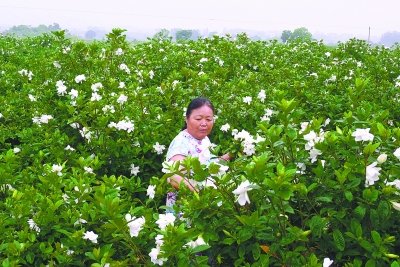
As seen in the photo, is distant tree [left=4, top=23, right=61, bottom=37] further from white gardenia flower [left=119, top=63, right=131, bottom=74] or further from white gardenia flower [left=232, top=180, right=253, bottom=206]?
white gardenia flower [left=232, top=180, right=253, bottom=206]

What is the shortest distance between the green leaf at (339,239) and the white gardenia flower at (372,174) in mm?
240

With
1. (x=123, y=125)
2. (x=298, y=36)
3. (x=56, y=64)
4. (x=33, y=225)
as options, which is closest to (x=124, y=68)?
(x=56, y=64)

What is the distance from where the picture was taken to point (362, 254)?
2102 millimetres

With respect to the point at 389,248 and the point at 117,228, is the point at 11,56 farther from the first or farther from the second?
the point at 389,248

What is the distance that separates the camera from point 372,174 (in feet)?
6.65

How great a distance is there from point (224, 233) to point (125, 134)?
6.90 feet

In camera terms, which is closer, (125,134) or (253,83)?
(125,134)

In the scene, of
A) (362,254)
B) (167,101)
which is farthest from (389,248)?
(167,101)

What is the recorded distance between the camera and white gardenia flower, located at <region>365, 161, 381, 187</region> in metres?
2.03

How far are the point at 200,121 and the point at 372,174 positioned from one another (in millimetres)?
1641

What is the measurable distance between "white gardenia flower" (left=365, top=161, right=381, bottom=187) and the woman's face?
160 centimetres

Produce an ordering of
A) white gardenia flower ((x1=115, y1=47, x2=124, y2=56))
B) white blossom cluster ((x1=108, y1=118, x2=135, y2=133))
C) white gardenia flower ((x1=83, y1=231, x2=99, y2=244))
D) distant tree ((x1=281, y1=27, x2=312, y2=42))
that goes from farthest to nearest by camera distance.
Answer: distant tree ((x1=281, y1=27, x2=312, y2=42)) < white gardenia flower ((x1=115, y1=47, x2=124, y2=56)) < white blossom cluster ((x1=108, y1=118, x2=135, y2=133)) < white gardenia flower ((x1=83, y1=231, x2=99, y2=244))

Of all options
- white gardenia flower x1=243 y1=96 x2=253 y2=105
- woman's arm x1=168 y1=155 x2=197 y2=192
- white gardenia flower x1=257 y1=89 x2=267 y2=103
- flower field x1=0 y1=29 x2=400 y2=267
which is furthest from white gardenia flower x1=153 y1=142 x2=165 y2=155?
white gardenia flower x1=257 y1=89 x2=267 y2=103

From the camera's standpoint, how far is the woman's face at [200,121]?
3.48 metres
